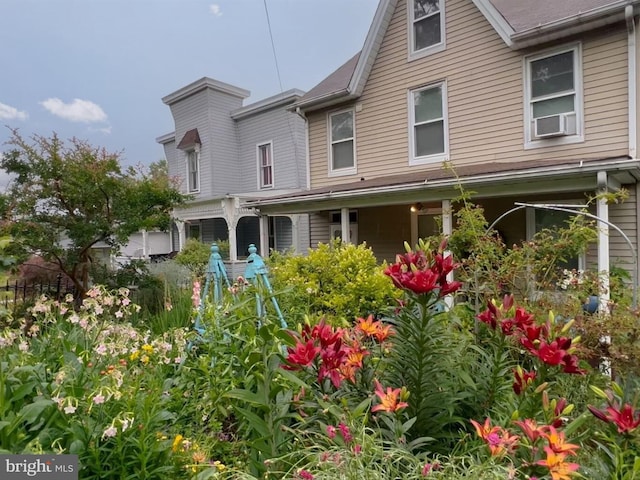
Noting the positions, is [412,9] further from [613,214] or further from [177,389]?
[177,389]

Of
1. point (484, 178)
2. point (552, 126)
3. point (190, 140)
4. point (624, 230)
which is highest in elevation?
point (190, 140)

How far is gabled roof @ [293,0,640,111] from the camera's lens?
6699 millimetres

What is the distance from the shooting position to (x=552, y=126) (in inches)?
291

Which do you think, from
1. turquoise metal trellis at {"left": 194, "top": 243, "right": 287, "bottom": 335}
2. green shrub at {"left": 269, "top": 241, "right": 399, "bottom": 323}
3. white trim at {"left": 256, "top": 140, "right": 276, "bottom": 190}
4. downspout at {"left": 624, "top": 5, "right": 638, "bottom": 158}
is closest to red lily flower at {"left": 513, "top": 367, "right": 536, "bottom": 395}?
turquoise metal trellis at {"left": 194, "top": 243, "right": 287, "bottom": 335}

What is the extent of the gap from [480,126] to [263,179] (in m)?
9.63

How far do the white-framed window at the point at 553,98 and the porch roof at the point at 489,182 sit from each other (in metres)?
0.55

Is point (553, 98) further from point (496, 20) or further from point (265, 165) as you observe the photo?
point (265, 165)

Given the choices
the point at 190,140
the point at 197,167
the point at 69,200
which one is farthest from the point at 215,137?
the point at 69,200

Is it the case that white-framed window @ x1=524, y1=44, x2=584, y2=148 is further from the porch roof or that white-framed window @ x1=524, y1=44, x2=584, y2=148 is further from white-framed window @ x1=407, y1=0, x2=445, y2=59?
white-framed window @ x1=407, y1=0, x2=445, y2=59

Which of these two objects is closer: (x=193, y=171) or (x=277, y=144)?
(x=277, y=144)

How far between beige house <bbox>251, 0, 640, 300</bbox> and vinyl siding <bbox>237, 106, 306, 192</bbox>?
355 centimetres

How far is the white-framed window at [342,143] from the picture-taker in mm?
10656

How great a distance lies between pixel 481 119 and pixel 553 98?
53.0 inches

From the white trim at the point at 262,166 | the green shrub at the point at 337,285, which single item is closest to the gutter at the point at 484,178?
the green shrub at the point at 337,285
